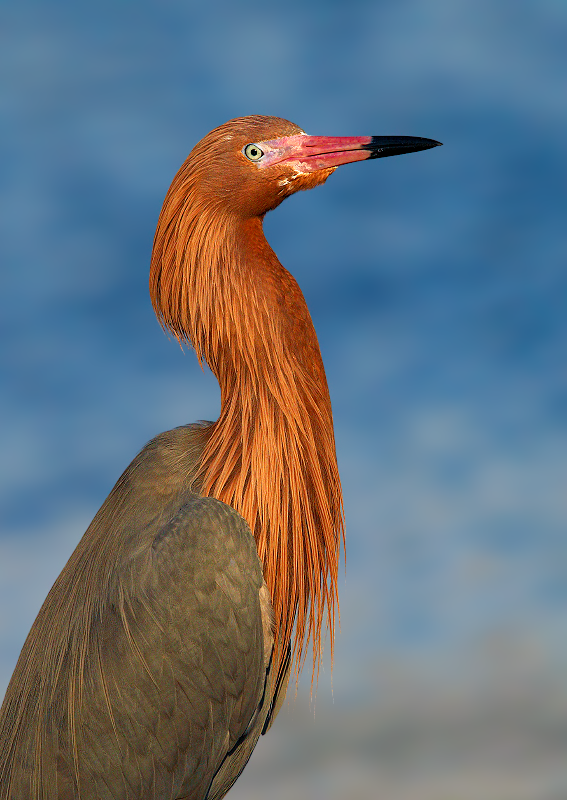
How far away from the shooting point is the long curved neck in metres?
6.64

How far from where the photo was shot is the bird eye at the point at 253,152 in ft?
22.5

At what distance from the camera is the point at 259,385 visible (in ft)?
22.1

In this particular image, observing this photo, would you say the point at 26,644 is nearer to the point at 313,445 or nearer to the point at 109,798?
the point at 109,798

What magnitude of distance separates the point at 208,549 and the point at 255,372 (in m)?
1.29

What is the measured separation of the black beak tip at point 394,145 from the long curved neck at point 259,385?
1.04m

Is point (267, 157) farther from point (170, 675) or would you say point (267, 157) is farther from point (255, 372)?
point (170, 675)

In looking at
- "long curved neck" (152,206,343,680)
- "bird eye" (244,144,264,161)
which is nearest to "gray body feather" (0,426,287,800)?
"long curved neck" (152,206,343,680)

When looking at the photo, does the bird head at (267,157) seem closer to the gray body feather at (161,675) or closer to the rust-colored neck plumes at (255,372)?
the rust-colored neck plumes at (255,372)

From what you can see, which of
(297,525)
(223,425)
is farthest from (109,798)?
(223,425)

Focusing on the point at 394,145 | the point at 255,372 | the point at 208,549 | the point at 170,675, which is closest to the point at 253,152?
the point at 394,145

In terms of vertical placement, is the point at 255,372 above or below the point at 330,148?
below

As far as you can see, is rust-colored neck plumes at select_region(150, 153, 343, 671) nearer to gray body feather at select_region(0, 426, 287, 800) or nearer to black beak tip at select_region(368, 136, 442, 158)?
gray body feather at select_region(0, 426, 287, 800)

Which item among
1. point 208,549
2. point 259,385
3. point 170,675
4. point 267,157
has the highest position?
point 267,157

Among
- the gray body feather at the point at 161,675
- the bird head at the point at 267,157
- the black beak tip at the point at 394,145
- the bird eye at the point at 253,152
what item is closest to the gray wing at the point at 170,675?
the gray body feather at the point at 161,675
